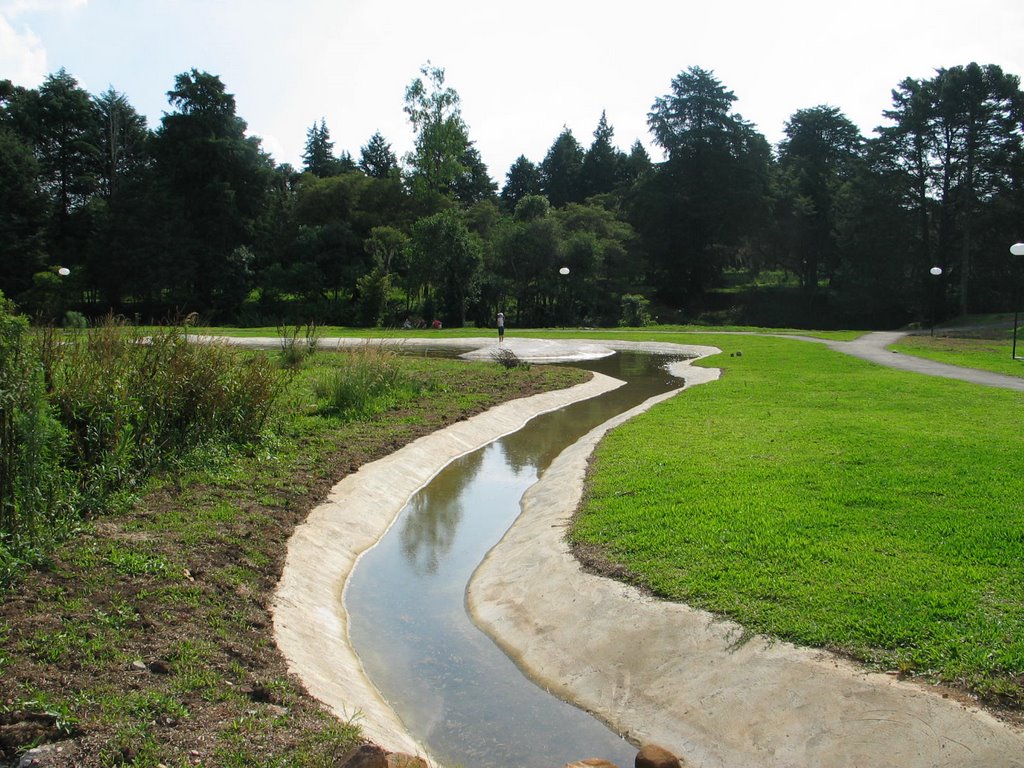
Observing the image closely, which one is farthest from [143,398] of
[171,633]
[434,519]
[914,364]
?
[914,364]

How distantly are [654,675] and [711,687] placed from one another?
0.48 metres

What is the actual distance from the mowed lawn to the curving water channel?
1.45 metres

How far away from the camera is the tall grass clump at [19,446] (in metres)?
5.91

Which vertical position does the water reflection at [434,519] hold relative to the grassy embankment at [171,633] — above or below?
below

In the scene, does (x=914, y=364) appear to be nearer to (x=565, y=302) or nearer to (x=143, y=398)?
(x=143, y=398)

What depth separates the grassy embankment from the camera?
4160 millimetres

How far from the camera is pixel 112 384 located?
28.4ft

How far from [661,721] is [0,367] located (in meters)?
5.54

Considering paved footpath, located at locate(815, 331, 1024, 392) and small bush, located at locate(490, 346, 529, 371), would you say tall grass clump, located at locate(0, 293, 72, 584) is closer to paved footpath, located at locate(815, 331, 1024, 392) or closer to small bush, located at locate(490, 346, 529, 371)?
small bush, located at locate(490, 346, 529, 371)

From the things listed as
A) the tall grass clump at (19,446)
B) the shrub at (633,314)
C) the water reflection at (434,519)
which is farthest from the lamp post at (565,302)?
the tall grass clump at (19,446)

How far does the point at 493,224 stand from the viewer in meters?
54.5

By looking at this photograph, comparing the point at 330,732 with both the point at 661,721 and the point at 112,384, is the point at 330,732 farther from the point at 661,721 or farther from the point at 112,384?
the point at 112,384

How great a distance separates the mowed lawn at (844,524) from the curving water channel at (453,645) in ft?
4.76

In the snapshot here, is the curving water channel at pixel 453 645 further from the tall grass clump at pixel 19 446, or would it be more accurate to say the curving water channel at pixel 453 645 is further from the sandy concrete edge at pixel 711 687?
the tall grass clump at pixel 19 446
